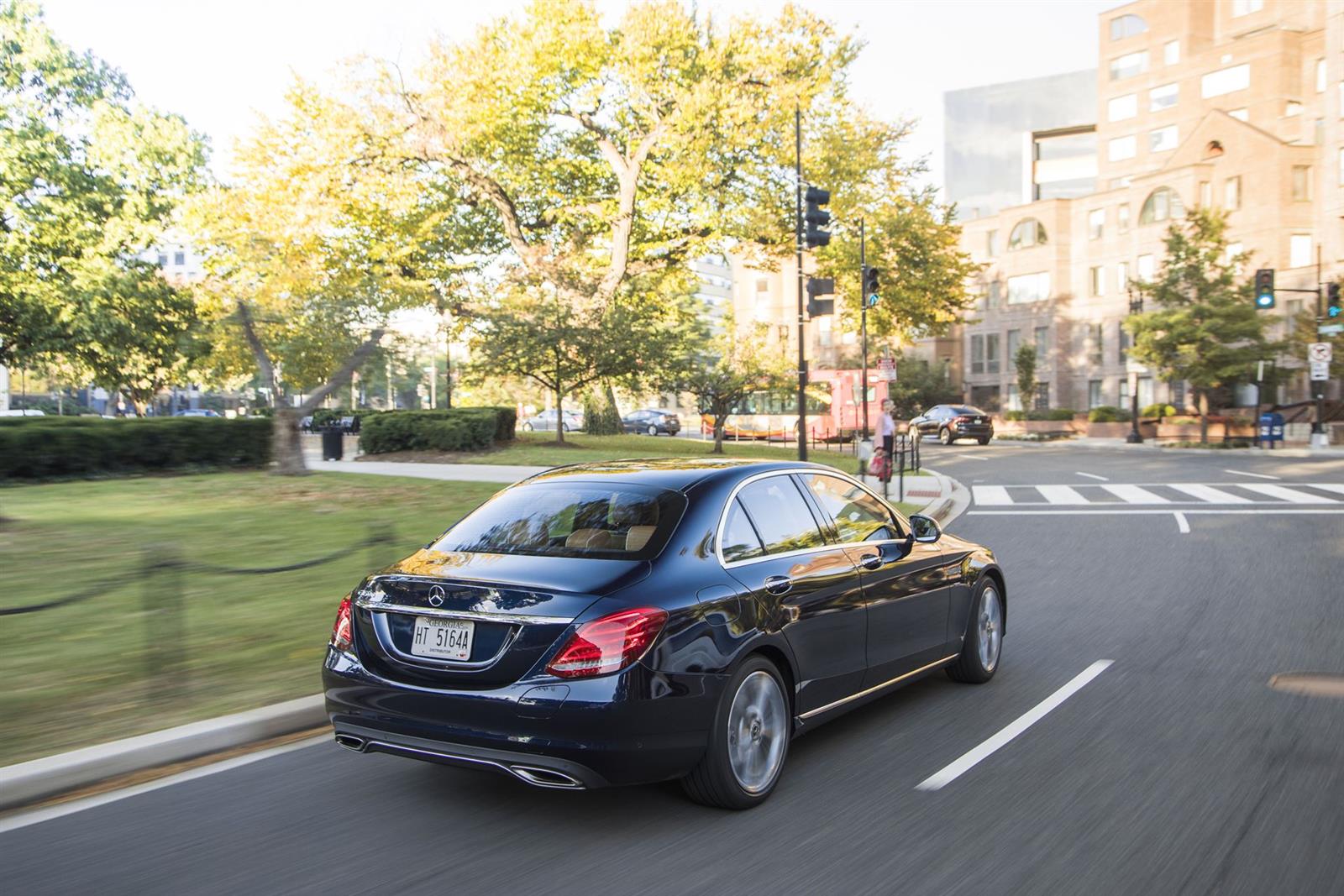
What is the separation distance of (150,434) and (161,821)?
762 inches

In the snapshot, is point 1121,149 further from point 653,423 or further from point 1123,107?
point 653,423

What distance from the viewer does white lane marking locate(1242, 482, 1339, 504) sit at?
19.0 m

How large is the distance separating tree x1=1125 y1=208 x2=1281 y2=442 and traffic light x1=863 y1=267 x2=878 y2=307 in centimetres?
2249

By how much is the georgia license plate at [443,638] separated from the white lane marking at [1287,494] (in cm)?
1815

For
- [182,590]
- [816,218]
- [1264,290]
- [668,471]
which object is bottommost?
[182,590]

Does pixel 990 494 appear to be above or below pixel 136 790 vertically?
below

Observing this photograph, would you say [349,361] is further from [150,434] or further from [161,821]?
[161,821]

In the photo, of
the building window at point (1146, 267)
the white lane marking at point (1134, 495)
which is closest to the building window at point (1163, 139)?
the building window at point (1146, 267)

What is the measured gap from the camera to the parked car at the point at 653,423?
63250 millimetres

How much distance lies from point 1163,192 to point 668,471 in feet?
197

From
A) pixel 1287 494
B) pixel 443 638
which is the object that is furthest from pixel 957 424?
pixel 443 638

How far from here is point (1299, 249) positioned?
5284 centimetres

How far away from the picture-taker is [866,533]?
598cm

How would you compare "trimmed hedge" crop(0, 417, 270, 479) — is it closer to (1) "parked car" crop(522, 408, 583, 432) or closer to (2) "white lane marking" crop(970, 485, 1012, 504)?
(2) "white lane marking" crop(970, 485, 1012, 504)
